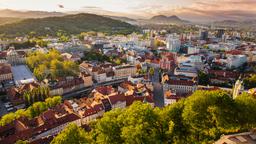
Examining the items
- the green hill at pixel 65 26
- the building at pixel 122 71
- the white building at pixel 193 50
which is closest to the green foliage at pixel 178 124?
the building at pixel 122 71

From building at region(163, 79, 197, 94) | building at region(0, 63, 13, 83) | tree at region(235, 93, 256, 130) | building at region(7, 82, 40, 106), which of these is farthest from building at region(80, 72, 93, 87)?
tree at region(235, 93, 256, 130)

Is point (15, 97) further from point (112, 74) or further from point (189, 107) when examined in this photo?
point (189, 107)

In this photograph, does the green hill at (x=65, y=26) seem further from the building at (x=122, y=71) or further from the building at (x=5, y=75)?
the building at (x=122, y=71)

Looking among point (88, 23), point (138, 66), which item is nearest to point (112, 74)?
point (138, 66)

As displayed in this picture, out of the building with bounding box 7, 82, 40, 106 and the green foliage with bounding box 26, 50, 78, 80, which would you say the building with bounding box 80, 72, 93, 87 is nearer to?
the green foliage with bounding box 26, 50, 78, 80

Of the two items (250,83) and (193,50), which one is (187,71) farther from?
(193,50)

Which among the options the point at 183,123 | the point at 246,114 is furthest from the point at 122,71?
the point at 246,114

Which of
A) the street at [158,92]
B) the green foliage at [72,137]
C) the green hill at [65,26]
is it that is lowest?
the street at [158,92]
